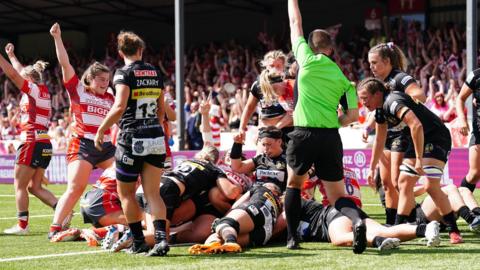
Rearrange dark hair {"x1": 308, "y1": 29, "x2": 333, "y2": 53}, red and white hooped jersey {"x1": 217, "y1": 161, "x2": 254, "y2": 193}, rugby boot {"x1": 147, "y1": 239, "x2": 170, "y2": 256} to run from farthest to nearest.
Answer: red and white hooped jersey {"x1": 217, "y1": 161, "x2": 254, "y2": 193} < dark hair {"x1": 308, "y1": 29, "x2": 333, "y2": 53} < rugby boot {"x1": 147, "y1": 239, "x2": 170, "y2": 256}

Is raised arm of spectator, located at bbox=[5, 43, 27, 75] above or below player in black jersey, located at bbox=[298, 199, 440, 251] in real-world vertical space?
above

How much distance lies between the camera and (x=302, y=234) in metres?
7.77

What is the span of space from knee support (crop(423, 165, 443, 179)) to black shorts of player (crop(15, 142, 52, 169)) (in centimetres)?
474

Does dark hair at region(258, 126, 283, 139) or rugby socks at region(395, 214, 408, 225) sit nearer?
rugby socks at region(395, 214, 408, 225)

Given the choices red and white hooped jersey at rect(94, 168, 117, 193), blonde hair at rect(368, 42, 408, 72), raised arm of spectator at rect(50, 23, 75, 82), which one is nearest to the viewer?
blonde hair at rect(368, 42, 408, 72)

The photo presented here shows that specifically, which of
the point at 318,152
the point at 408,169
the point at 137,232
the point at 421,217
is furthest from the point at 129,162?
the point at 421,217

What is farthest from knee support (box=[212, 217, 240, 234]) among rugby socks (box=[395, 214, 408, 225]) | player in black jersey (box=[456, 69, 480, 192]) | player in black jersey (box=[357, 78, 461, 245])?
player in black jersey (box=[456, 69, 480, 192])

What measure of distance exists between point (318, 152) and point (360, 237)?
86 centimetres

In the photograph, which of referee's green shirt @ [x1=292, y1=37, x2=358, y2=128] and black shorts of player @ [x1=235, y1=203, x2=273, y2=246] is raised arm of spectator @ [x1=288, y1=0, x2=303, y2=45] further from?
black shorts of player @ [x1=235, y1=203, x2=273, y2=246]

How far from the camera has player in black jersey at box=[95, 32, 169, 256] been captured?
22.2ft

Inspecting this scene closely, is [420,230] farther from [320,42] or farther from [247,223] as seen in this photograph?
[320,42]

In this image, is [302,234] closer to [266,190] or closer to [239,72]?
[266,190]

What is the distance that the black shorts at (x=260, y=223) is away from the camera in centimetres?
722

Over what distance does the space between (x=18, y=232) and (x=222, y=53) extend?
21.2 meters
